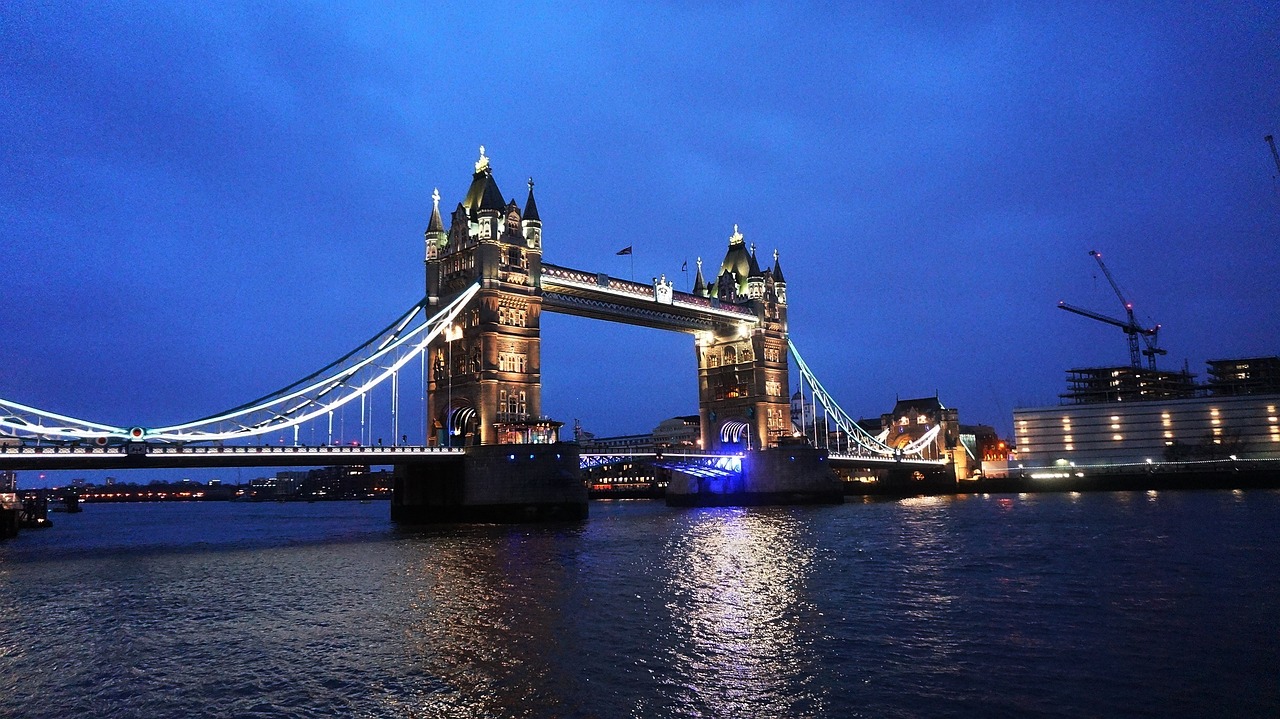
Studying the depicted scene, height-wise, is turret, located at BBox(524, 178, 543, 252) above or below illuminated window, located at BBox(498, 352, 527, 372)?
above

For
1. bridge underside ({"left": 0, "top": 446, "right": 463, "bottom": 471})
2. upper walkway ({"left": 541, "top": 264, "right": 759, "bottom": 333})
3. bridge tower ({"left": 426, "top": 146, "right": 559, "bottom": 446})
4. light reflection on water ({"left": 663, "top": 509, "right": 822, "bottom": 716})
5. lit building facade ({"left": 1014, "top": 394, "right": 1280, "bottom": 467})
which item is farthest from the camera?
lit building facade ({"left": 1014, "top": 394, "right": 1280, "bottom": 467})

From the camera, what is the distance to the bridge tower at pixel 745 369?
3622 inches

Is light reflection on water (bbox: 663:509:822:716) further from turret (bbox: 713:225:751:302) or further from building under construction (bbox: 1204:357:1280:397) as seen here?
building under construction (bbox: 1204:357:1280:397)

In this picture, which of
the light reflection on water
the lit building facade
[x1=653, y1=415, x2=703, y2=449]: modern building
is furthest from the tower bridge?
[x1=653, y1=415, x2=703, y2=449]: modern building

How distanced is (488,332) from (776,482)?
120 feet

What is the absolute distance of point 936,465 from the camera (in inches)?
4938

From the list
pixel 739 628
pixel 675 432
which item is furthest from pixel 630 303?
pixel 675 432

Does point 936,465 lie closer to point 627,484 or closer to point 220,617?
point 627,484

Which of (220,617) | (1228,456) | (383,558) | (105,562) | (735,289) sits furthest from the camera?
(1228,456)

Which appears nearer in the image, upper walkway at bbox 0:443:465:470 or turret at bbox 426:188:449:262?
upper walkway at bbox 0:443:465:470

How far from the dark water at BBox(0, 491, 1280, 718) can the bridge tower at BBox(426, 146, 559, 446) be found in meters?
24.9

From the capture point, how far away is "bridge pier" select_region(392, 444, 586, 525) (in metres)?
58.3

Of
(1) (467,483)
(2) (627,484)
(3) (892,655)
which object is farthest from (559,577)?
(2) (627,484)

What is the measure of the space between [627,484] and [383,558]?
116 m
